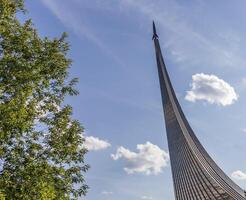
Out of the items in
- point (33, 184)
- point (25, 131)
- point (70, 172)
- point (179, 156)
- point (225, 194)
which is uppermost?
point (179, 156)

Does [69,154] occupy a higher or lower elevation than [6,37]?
lower

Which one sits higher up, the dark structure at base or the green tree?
the dark structure at base

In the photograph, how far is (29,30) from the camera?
19.6 m

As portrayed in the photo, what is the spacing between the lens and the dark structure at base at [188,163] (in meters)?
88.2

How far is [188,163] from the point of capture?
103 metres

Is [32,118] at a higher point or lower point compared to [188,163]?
lower

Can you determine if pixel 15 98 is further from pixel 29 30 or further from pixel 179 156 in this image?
pixel 179 156

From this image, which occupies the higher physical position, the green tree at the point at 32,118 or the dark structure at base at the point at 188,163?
the dark structure at base at the point at 188,163

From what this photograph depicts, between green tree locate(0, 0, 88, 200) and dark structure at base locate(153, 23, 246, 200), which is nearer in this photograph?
green tree locate(0, 0, 88, 200)

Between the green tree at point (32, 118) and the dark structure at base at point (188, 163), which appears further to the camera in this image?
the dark structure at base at point (188, 163)

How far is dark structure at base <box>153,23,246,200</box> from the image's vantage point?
88.2 m

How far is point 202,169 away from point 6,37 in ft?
276

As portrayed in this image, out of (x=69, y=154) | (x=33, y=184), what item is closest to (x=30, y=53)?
(x=69, y=154)

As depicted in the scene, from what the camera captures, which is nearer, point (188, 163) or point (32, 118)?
point (32, 118)
